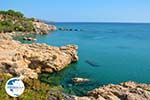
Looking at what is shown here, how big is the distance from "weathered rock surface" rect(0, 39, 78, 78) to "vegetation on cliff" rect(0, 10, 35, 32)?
1667 inches

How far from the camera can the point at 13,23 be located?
98875 millimetres

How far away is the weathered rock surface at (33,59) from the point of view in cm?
3275

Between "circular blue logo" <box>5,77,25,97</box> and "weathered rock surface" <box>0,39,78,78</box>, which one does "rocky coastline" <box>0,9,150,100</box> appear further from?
"circular blue logo" <box>5,77,25,97</box>

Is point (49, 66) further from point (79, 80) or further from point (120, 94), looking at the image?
point (120, 94)

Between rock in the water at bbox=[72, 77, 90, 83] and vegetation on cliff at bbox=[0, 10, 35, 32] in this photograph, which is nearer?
rock in the water at bbox=[72, 77, 90, 83]

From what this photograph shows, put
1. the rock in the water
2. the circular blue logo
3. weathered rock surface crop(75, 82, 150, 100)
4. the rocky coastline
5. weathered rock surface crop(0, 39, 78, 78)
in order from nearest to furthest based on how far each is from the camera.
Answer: the circular blue logo, weathered rock surface crop(75, 82, 150, 100), the rocky coastline, weathered rock surface crop(0, 39, 78, 78), the rock in the water

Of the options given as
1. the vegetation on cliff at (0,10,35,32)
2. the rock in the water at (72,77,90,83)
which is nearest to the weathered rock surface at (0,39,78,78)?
the rock in the water at (72,77,90,83)

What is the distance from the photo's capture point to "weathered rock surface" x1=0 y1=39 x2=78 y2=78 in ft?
107

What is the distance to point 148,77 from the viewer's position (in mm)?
38781

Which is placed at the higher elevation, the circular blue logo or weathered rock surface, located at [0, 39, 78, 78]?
the circular blue logo

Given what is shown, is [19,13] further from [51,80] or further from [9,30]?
[51,80]

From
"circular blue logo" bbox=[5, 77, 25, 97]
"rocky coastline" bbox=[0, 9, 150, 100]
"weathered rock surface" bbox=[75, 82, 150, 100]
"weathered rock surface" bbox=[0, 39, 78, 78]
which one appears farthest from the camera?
"weathered rock surface" bbox=[0, 39, 78, 78]

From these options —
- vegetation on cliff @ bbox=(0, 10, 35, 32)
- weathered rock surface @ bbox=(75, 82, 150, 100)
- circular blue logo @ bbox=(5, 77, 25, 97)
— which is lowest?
vegetation on cliff @ bbox=(0, 10, 35, 32)

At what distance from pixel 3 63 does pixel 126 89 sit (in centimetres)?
1294
